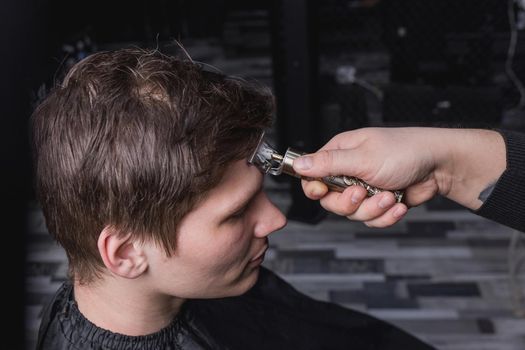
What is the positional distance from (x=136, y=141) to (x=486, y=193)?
0.65 meters

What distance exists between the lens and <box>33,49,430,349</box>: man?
1.04m

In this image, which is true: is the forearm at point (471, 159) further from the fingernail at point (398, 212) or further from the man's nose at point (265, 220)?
the man's nose at point (265, 220)

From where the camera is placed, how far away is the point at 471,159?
126 cm

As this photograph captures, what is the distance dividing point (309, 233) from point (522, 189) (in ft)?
5.44

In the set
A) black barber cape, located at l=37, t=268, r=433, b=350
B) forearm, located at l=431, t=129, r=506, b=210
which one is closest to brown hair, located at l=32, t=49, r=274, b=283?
Result: black barber cape, located at l=37, t=268, r=433, b=350

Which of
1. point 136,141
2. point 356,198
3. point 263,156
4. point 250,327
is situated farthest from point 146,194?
point 250,327

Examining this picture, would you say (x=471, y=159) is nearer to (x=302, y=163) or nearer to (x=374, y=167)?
(x=374, y=167)

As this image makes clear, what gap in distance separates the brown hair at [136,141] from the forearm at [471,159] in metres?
0.37

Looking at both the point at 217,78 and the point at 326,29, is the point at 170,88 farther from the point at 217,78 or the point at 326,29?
the point at 326,29

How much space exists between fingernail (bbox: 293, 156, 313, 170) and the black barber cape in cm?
46

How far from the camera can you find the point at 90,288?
1.23 meters

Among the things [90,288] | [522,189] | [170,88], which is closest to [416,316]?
[522,189]

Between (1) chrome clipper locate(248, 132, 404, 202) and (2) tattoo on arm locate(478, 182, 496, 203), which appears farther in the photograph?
(2) tattoo on arm locate(478, 182, 496, 203)

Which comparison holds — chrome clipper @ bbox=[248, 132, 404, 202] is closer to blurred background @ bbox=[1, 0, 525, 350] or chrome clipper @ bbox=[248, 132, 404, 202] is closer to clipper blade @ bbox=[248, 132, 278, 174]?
clipper blade @ bbox=[248, 132, 278, 174]
